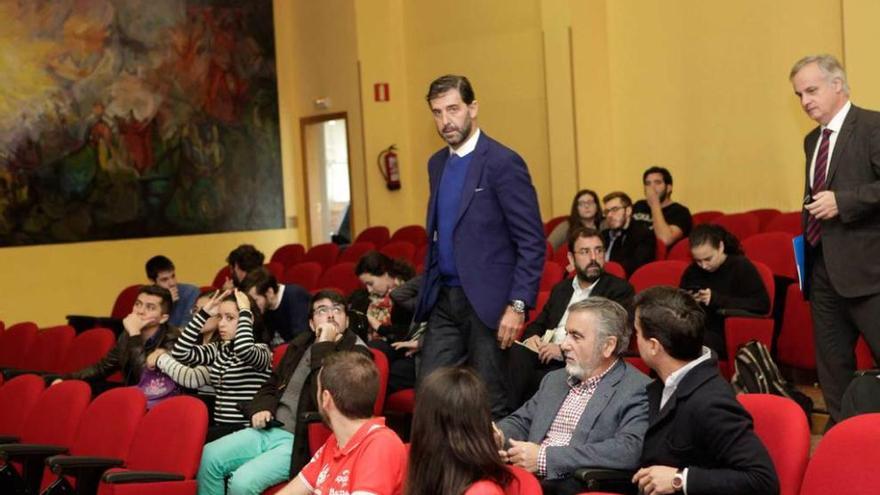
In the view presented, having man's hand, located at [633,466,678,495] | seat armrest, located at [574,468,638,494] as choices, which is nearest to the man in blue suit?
seat armrest, located at [574,468,638,494]

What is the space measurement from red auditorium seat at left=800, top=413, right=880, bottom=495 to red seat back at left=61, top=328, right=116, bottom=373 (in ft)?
14.6

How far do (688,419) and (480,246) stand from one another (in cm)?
101

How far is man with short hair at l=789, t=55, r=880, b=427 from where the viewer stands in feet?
11.5

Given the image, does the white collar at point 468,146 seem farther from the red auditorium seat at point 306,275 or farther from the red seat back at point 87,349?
the red auditorium seat at point 306,275

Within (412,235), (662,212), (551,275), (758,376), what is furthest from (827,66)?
(412,235)

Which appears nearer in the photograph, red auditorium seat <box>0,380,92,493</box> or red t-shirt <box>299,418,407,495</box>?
red t-shirt <box>299,418,407,495</box>

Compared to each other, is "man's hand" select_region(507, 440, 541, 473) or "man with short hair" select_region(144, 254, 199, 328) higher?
"man with short hair" select_region(144, 254, 199, 328)

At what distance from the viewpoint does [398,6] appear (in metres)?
11.7

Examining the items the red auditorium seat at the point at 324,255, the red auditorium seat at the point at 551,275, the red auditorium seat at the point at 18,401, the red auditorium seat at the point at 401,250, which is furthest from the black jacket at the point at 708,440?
the red auditorium seat at the point at 324,255

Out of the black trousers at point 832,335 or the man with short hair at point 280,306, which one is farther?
the man with short hair at point 280,306

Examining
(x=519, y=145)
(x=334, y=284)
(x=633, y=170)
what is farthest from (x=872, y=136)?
(x=519, y=145)

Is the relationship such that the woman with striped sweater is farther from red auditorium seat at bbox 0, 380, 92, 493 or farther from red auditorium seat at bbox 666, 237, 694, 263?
red auditorium seat at bbox 666, 237, 694, 263

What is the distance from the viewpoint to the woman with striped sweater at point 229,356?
5016 mm

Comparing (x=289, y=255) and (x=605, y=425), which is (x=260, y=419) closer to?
(x=605, y=425)
